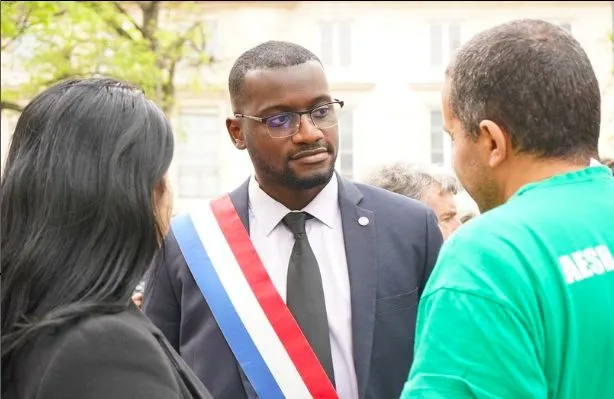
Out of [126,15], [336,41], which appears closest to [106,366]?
[126,15]

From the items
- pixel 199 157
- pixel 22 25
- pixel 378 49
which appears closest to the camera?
pixel 22 25

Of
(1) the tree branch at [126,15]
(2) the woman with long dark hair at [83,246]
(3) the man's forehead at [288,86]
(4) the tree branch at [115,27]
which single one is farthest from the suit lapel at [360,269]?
(1) the tree branch at [126,15]

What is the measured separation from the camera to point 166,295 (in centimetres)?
313

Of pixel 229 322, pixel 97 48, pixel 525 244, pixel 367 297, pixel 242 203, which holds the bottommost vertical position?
pixel 97 48

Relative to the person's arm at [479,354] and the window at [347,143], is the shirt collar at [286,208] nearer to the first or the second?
the person's arm at [479,354]

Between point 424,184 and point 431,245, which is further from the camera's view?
point 424,184

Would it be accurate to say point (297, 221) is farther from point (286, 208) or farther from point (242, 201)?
point (242, 201)

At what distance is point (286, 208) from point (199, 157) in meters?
25.5

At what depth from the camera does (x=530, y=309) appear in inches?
68.4

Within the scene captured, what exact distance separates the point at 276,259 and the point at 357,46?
24606mm

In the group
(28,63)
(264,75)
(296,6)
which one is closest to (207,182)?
(296,6)

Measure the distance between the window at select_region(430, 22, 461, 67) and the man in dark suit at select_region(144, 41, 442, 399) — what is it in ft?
81.1

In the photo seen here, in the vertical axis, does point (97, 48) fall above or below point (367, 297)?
below

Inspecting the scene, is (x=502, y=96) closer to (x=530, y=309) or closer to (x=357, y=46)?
(x=530, y=309)
